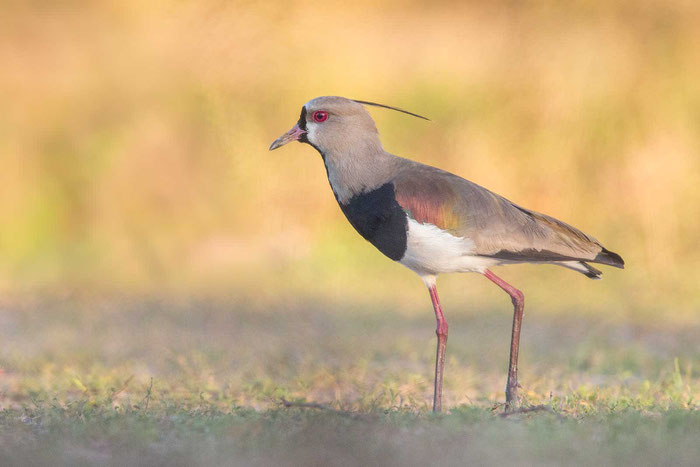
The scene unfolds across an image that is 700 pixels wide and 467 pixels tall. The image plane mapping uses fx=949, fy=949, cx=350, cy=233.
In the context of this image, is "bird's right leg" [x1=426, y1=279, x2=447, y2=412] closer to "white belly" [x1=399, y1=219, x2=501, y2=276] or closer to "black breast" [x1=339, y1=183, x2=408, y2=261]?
"white belly" [x1=399, y1=219, x2=501, y2=276]

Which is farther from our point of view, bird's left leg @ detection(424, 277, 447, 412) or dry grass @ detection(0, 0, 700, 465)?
dry grass @ detection(0, 0, 700, 465)

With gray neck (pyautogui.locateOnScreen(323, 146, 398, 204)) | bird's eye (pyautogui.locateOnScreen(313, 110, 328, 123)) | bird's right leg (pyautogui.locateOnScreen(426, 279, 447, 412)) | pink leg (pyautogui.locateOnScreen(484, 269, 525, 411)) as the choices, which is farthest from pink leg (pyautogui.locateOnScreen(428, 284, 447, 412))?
bird's eye (pyautogui.locateOnScreen(313, 110, 328, 123))

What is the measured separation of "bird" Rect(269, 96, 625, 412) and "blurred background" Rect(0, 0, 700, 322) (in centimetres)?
340

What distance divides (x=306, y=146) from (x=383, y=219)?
4710mm

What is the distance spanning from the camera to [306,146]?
27.9ft

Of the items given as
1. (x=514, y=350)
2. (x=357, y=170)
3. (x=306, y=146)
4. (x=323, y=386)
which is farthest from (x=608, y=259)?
(x=306, y=146)

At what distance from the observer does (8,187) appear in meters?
9.12

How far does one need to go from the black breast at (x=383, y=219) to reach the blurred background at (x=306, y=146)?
3.54 m

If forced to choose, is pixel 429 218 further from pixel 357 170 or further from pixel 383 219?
pixel 357 170

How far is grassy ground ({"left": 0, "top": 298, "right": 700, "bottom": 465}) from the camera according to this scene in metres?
3.11

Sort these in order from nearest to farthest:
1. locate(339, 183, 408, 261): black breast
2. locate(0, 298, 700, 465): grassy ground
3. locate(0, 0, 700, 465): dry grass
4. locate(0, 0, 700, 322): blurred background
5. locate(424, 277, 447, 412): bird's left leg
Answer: locate(0, 298, 700, 465): grassy ground
locate(339, 183, 408, 261): black breast
locate(424, 277, 447, 412): bird's left leg
locate(0, 0, 700, 465): dry grass
locate(0, 0, 700, 322): blurred background

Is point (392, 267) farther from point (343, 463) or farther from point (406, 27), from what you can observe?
point (343, 463)

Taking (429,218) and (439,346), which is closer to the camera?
(429,218)

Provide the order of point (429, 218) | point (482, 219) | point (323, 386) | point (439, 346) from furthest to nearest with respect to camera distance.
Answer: point (323, 386) < point (439, 346) < point (482, 219) < point (429, 218)
